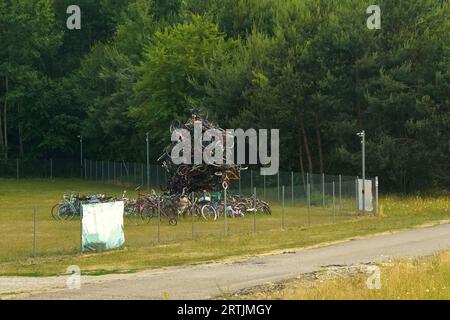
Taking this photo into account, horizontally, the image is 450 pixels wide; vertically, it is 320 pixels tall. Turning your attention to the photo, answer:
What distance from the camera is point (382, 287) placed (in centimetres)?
1906

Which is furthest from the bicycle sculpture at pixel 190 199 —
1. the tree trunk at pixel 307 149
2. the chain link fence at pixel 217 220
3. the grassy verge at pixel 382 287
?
the tree trunk at pixel 307 149

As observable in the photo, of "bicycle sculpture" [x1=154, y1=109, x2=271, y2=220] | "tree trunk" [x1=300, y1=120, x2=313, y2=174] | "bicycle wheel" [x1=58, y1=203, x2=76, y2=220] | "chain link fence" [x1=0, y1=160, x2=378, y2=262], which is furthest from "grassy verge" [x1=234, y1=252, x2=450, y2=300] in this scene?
"tree trunk" [x1=300, y1=120, x2=313, y2=174]

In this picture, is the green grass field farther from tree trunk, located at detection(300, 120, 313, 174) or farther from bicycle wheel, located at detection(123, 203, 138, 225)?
tree trunk, located at detection(300, 120, 313, 174)

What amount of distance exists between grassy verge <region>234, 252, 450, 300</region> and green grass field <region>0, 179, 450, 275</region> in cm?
654

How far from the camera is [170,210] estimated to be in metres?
43.4

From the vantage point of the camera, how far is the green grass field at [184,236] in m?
27.5

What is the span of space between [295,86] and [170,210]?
26430mm

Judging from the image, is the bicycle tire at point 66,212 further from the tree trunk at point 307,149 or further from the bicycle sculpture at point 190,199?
the tree trunk at point 307,149

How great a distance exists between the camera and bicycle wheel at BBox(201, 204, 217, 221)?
43.7 meters

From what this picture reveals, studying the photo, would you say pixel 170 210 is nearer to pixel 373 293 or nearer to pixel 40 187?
pixel 373 293

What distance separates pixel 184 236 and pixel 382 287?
17341mm

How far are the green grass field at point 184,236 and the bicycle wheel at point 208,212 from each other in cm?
82

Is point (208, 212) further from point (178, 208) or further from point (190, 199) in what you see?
point (190, 199)

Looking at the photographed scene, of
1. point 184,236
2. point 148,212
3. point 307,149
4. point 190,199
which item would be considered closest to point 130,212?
point 148,212
